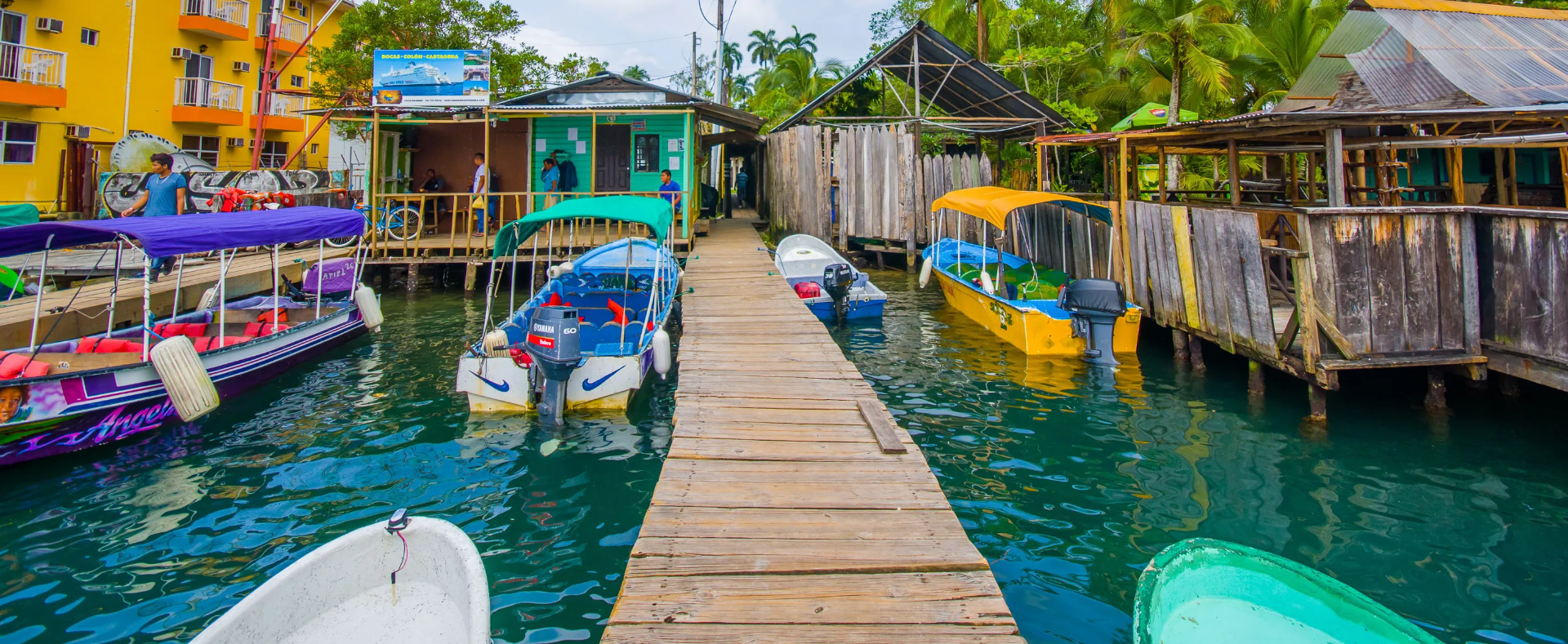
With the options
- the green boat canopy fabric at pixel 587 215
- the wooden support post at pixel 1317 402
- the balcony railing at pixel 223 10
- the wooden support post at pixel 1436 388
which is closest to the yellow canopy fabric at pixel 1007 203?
the wooden support post at pixel 1317 402

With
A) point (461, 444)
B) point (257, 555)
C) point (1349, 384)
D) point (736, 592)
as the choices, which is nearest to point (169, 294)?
point (461, 444)

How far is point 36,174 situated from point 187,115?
500 centimetres

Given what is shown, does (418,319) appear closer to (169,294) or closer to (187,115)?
(169,294)

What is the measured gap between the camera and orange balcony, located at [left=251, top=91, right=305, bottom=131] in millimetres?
29703

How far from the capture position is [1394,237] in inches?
325

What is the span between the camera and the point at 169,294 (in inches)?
512

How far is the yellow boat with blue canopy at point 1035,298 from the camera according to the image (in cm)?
1093

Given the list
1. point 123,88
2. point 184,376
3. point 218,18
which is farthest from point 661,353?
point 218,18

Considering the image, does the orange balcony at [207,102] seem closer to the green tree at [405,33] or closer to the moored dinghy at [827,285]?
the green tree at [405,33]

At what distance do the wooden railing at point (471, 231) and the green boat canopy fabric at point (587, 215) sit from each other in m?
4.94

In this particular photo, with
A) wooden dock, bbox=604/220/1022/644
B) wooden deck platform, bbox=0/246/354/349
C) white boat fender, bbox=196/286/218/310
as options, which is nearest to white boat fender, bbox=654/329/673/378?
wooden dock, bbox=604/220/1022/644

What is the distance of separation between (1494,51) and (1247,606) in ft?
40.3

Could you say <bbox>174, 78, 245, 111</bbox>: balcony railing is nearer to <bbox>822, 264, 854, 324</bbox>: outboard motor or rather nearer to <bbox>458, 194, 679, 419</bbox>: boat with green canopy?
<bbox>458, 194, 679, 419</bbox>: boat with green canopy

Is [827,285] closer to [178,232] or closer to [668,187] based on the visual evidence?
[668,187]
